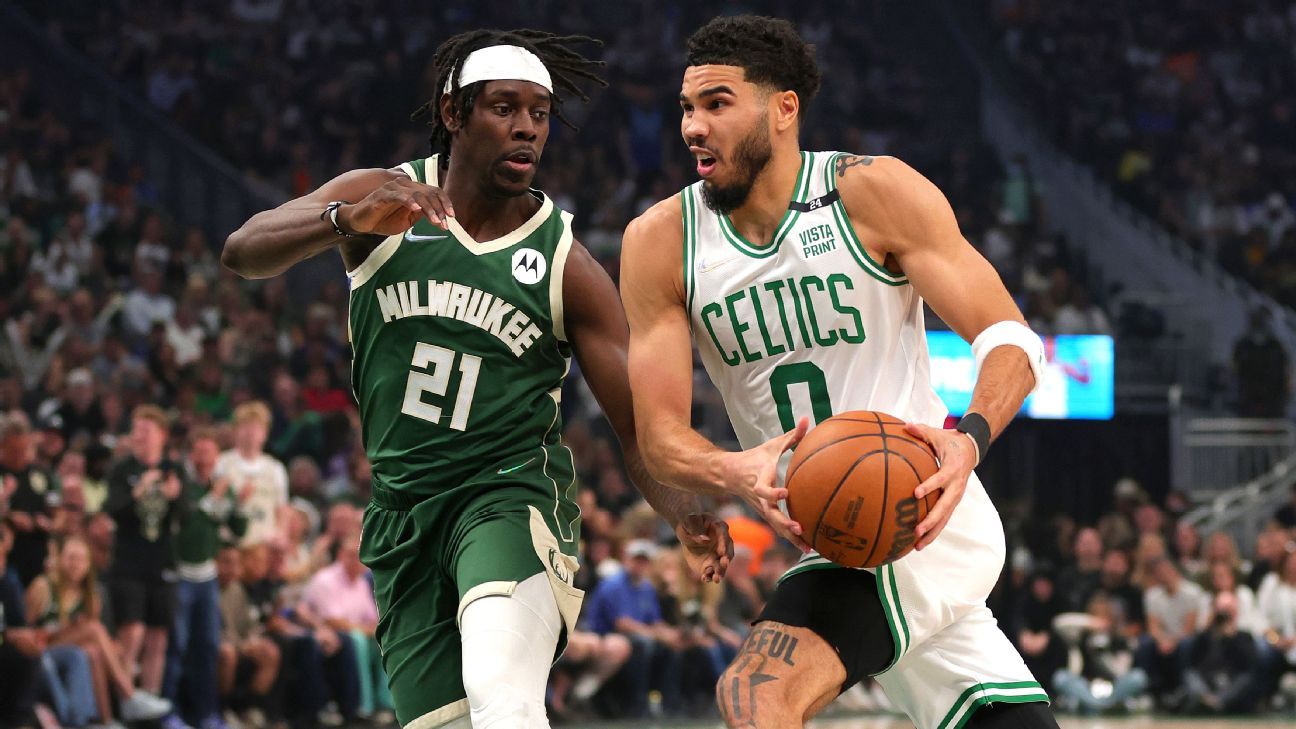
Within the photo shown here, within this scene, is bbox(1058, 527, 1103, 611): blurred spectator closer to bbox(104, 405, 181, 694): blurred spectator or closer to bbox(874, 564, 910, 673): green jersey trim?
bbox(104, 405, 181, 694): blurred spectator

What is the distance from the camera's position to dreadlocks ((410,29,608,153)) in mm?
5141

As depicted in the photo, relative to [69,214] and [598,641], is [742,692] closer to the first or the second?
[598,641]

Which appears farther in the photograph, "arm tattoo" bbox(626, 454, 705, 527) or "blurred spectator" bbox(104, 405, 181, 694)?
"blurred spectator" bbox(104, 405, 181, 694)

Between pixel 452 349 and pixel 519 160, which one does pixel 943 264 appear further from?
pixel 452 349

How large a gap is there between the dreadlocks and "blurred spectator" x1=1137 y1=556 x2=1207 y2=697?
32.9 feet

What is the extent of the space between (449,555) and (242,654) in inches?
250

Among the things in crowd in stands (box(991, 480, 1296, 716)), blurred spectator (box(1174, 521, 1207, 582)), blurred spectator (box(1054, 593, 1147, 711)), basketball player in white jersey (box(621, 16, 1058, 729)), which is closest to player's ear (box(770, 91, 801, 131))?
basketball player in white jersey (box(621, 16, 1058, 729))

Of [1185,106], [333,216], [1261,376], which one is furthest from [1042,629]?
[1185,106]

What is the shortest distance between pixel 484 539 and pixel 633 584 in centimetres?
779

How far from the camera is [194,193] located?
667 inches

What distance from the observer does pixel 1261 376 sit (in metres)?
18.5

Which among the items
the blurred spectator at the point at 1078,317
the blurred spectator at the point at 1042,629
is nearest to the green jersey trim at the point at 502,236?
the blurred spectator at the point at 1042,629

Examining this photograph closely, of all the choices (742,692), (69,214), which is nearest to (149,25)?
(69,214)

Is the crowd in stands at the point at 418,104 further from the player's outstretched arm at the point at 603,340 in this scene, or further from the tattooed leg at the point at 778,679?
the tattooed leg at the point at 778,679
